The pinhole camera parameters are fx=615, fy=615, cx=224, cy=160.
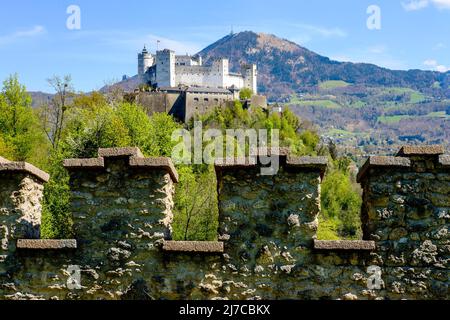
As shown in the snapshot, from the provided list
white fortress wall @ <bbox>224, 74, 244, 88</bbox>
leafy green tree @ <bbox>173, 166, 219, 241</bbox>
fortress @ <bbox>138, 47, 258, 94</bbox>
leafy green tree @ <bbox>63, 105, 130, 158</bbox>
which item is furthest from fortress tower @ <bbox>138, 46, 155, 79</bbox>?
leafy green tree @ <bbox>173, 166, 219, 241</bbox>

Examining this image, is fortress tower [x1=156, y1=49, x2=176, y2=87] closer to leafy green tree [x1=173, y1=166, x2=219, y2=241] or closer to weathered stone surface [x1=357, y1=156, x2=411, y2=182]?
leafy green tree [x1=173, y1=166, x2=219, y2=241]

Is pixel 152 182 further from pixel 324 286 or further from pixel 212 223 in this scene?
pixel 212 223

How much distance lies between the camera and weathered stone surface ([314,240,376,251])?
704cm

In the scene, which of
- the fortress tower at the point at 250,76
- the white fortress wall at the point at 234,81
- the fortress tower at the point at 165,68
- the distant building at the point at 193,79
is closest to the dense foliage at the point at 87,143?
the distant building at the point at 193,79

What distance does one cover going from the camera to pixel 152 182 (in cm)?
730

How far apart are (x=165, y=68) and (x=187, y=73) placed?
5.97m

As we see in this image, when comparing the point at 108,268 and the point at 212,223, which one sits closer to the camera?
the point at 108,268

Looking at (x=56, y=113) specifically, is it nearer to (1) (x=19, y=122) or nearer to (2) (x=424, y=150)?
(1) (x=19, y=122)

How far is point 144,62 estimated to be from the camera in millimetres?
166625

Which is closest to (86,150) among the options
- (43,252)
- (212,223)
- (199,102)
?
(212,223)

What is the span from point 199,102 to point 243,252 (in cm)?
9993

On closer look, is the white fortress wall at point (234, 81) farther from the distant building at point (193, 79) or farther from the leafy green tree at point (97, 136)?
the leafy green tree at point (97, 136)

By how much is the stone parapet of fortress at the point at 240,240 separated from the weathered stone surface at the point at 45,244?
12 millimetres

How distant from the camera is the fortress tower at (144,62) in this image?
545 ft
